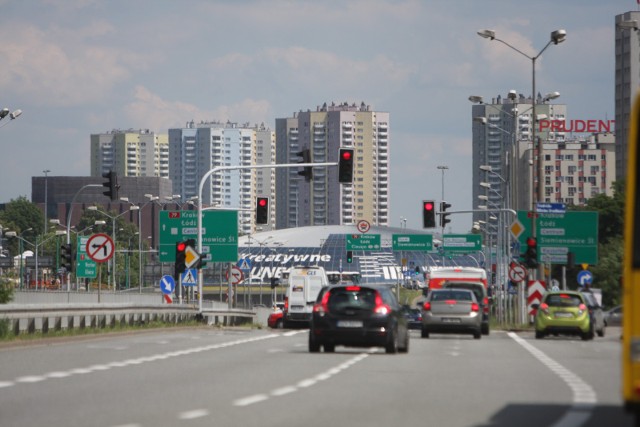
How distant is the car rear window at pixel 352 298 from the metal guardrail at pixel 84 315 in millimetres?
7578

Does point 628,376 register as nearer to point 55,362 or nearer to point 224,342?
point 55,362

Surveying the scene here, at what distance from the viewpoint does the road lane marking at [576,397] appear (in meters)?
14.9

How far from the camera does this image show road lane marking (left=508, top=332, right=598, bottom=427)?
48.7ft

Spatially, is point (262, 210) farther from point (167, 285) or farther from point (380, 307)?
point (380, 307)

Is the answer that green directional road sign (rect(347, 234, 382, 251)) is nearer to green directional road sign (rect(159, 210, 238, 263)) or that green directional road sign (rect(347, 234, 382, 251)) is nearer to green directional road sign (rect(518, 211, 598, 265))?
green directional road sign (rect(518, 211, 598, 265))

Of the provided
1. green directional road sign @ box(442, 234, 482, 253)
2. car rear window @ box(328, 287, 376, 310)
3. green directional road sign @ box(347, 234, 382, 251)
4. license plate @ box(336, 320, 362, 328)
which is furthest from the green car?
green directional road sign @ box(347, 234, 382, 251)

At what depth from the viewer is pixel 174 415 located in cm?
1493

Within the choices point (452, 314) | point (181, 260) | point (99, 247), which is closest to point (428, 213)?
point (181, 260)

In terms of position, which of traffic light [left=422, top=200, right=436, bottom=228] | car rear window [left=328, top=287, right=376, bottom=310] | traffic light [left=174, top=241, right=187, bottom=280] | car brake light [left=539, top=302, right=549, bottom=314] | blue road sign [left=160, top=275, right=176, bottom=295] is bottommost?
car brake light [left=539, top=302, right=549, bottom=314]

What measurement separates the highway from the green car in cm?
1163

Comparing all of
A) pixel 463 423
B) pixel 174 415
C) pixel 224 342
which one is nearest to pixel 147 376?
pixel 174 415

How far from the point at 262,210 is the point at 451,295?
15.7m

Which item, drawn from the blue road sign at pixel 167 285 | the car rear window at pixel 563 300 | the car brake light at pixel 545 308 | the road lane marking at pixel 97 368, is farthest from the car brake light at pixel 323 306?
the blue road sign at pixel 167 285

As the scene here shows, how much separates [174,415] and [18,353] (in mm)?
14146
